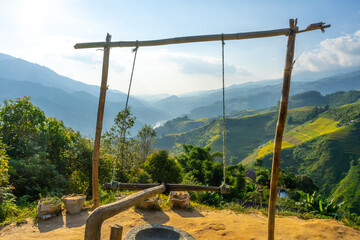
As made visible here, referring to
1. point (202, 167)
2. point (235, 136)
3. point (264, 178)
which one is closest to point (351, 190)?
point (264, 178)

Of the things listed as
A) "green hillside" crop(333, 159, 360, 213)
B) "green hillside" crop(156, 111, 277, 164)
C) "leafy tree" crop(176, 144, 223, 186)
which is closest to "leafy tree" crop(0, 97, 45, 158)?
"leafy tree" crop(176, 144, 223, 186)

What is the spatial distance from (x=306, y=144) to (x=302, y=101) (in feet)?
316

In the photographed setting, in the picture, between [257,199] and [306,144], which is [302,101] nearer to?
[306,144]

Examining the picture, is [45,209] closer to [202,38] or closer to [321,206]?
[202,38]

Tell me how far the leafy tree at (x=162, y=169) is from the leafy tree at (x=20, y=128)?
18.2 ft

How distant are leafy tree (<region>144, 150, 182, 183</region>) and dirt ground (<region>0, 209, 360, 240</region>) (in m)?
5.97

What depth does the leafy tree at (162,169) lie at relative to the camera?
12.2 metres

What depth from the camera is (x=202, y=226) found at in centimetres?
520

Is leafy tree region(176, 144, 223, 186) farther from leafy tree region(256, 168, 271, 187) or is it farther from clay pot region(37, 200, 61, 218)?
clay pot region(37, 200, 61, 218)

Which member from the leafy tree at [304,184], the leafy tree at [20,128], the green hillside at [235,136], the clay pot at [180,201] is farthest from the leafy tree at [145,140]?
the green hillside at [235,136]

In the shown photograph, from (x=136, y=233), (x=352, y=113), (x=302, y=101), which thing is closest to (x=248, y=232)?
(x=136, y=233)

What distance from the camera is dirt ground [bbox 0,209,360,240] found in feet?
15.5

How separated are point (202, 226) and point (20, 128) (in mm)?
9432

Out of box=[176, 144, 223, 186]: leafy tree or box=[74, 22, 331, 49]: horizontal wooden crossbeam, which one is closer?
box=[74, 22, 331, 49]: horizontal wooden crossbeam
